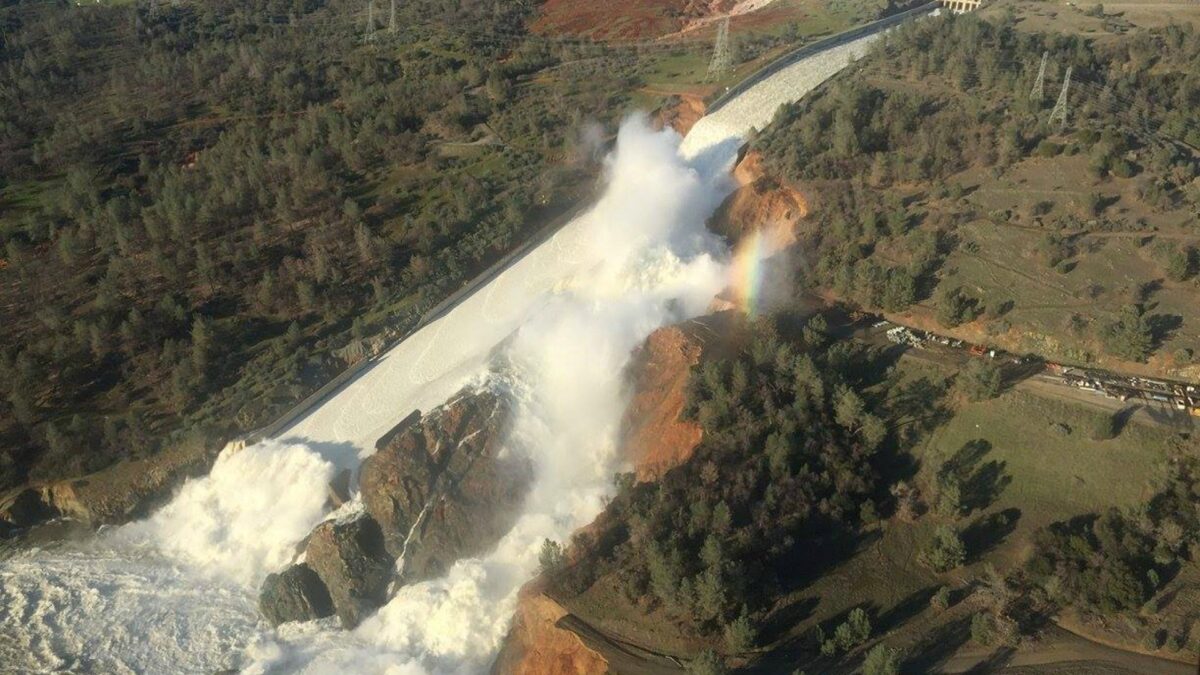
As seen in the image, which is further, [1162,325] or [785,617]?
[1162,325]

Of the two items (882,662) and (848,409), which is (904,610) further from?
(848,409)

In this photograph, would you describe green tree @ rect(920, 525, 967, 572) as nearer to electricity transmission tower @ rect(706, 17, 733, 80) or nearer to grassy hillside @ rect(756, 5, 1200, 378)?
grassy hillside @ rect(756, 5, 1200, 378)

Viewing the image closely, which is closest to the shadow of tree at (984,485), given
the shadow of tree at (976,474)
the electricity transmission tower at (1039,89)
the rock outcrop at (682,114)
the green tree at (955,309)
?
the shadow of tree at (976,474)

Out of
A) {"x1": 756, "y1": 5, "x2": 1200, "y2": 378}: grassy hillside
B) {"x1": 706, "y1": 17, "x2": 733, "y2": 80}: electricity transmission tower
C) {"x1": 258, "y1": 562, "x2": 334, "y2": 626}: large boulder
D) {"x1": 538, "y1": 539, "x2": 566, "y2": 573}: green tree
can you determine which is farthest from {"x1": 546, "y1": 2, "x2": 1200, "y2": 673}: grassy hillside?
{"x1": 706, "y1": 17, "x2": 733, "y2": 80}: electricity transmission tower

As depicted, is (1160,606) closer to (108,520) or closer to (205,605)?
(205,605)

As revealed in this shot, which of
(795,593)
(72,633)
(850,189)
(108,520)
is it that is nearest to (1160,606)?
(795,593)

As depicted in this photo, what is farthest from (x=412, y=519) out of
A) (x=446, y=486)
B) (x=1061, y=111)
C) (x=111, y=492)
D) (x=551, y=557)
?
(x=1061, y=111)

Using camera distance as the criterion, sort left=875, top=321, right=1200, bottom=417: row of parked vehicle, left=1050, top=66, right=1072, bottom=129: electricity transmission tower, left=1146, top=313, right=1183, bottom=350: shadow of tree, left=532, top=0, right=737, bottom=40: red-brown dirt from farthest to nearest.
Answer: left=532, top=0, right=737, bottom=40: red-brown dirt < left=1050, top=66, right=1072, bottom=129: electricity transmission tower < left=1146, top=313, right=1183, bottom=350: shadow of tree < left=875, top=321, right=1200, bottom=417: row of parked vehicle
